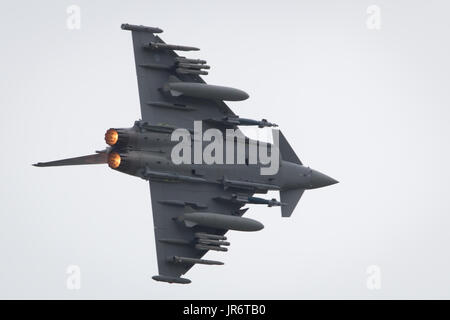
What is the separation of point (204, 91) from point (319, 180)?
5.52 m

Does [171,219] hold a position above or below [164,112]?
below

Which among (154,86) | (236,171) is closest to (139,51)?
(154,86)

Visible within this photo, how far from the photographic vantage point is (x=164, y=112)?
54.5m

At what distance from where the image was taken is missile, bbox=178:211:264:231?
54562mm

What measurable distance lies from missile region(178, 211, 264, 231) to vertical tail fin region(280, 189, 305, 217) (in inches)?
85.0

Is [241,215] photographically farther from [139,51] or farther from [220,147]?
[139,51]

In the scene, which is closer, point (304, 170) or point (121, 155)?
point (121, 155)

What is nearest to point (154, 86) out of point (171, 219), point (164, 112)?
point (164, 112)

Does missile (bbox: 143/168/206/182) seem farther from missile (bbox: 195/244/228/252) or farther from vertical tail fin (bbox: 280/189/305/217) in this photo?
vertical tail fin (bbox: 280/189/305/217)

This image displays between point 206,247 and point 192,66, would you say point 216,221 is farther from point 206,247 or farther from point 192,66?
point 192,66


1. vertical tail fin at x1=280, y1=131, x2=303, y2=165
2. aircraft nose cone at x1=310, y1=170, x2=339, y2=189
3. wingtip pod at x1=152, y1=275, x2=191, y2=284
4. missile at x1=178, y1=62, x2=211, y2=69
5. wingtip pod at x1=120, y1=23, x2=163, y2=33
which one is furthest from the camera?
aircraft nose cone at x1=310, y1=170, x2=339, y2=189

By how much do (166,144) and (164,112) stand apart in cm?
111

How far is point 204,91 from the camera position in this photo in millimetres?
54469

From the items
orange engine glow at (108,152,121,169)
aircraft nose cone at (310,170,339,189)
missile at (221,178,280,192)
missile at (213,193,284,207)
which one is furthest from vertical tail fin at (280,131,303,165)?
orange engine glow at (108,152,121,169)
